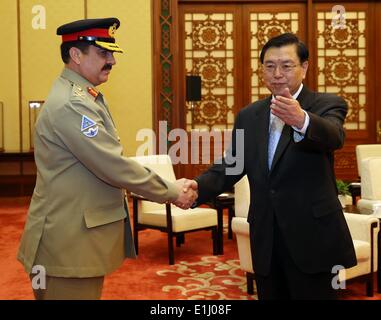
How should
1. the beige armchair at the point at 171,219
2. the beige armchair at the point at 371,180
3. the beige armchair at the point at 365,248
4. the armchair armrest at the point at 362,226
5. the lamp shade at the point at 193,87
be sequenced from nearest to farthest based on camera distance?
the beige armchair at the point at 365,248 → the armchair armrest at the point at 362,226 → the beige armchair at the point at 171,219 → the beige armchair at the point at 371,180 → the lamp shade at the point at 193,87

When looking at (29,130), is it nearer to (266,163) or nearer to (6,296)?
(6,296)

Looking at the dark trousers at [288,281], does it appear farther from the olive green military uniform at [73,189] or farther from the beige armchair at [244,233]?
the beige armchair at [244,233]

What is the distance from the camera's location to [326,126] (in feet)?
6.34

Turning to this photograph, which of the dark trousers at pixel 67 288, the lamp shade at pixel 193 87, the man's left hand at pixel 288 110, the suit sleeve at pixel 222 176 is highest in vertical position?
the lamp shade at pixel 193 87

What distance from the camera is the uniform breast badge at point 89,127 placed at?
81.9 inches

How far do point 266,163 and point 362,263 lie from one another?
2202mm

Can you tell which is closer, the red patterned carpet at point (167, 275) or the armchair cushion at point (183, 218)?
the red patterned carpet at point (167, 275)

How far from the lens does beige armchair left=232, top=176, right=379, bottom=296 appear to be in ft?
13.1

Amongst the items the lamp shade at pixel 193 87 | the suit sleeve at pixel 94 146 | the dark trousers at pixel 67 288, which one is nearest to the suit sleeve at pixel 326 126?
the suit sleeve at pixel 94 146

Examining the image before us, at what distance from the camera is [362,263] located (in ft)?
13.2

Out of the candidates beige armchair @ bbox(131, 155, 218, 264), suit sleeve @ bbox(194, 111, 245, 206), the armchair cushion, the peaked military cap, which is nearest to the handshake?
suit sleeve @ bbox(194, 111, 245, 206)

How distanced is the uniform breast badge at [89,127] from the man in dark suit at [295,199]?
632 millimetres

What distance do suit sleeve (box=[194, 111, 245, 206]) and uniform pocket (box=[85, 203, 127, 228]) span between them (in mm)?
484

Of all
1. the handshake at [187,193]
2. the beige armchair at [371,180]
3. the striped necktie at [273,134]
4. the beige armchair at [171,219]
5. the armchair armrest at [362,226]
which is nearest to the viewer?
the striped necktie at [273,134]
